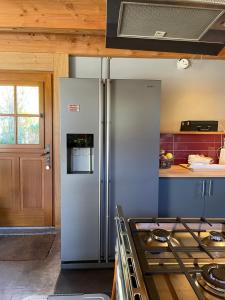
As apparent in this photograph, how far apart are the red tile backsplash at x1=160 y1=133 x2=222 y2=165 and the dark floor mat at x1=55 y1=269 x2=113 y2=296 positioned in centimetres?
163

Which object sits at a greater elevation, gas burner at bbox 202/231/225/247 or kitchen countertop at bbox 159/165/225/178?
kitchen countertop at bbox 159/165/225/178

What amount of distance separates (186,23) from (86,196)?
1.79 metres

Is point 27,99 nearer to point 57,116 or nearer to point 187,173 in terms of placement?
point 57,116

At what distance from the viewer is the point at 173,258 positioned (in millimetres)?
Result: 934

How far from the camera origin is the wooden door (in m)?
3.12

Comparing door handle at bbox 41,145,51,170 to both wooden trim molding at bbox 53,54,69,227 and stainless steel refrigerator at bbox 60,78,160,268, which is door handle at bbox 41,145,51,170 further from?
stainless steel refrigerator at bbox 60,78,160,268

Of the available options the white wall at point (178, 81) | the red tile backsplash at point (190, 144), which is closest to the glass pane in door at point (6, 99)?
the white wall at point (178, 81)

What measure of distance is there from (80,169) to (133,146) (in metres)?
0.55

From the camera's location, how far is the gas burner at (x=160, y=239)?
104 cm

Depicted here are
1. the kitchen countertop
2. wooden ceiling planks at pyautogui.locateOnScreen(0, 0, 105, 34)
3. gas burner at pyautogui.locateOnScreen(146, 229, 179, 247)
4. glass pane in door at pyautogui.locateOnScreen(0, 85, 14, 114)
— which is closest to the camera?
gas burner at pyautogui.locateOnScreen(146, 229, 179, 247)

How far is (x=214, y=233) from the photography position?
3.68 ft

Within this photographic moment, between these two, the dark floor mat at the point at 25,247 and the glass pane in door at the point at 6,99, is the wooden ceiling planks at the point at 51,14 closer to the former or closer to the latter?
the glass pane in door at the point at 6,99

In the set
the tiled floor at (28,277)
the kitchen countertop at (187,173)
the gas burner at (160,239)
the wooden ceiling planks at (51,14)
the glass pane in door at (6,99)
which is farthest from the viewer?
the glass pane in door at (6,99)

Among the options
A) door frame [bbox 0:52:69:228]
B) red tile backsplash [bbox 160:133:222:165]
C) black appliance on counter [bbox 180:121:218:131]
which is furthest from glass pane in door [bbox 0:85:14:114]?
black appliance on counter [bbox 180:121:218:131]
